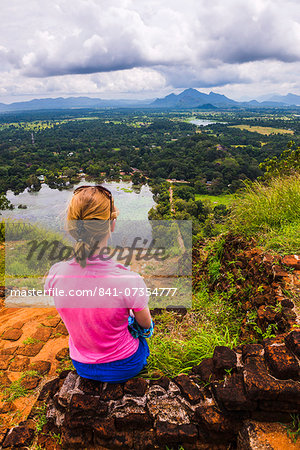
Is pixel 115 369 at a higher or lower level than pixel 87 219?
lower

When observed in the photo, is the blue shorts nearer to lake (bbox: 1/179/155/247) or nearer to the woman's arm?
the woman's arm

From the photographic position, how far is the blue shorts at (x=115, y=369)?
1686 mm

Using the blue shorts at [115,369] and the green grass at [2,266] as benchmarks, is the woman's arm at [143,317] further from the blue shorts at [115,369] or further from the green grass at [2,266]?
the green grass at [2,266]

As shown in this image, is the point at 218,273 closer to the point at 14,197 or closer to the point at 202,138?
the point at 14,197

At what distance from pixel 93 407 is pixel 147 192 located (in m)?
30.4

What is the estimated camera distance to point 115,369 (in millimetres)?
1692

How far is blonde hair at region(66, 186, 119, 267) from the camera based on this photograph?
1346 millimetres

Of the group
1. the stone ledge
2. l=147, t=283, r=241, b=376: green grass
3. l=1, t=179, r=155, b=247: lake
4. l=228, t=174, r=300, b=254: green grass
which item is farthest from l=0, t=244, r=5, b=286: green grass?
l=1, t=179, r=155, b=247: lake

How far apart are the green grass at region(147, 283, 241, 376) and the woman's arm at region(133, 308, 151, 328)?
2.08 feet

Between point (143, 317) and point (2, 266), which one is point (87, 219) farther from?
point (2, 266)

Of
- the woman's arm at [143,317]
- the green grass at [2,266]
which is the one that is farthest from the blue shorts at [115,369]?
the green grass at [2,266]

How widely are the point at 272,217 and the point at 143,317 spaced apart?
2.67m

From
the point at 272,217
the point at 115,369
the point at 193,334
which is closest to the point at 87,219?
the point at 115,369

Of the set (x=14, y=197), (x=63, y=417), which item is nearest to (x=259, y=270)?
(x=63, y=417)
